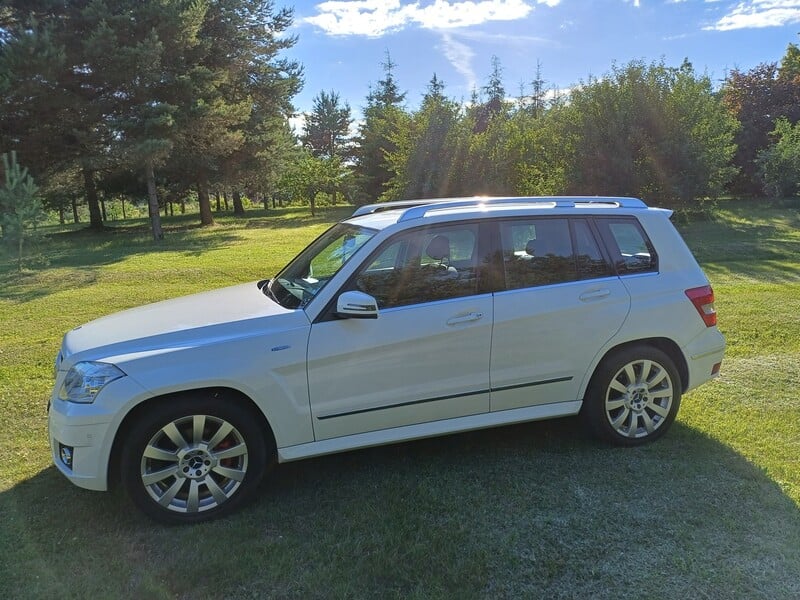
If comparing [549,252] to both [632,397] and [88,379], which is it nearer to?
[632,397]

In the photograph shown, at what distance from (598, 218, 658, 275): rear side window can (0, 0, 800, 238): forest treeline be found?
46.6 ft

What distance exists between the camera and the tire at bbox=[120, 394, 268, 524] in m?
3.16

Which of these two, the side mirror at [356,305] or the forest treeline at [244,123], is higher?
the forest treeline at [244,123]

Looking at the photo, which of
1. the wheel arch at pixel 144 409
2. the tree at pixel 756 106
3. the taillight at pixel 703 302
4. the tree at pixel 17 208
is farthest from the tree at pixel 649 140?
the wheel arch at pixel 144 409

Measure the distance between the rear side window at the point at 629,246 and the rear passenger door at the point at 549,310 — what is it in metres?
0.11

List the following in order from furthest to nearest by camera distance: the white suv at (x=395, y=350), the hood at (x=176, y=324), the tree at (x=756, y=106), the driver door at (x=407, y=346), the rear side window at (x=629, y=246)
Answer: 1. the tree at (x=756, y=106)
2. the rear side window at (x=629, y=246)
3. the driver door at (x=407, y=346)
4. the hood at (x=176, y=324)
5. the white suv at (x=395, y=350)

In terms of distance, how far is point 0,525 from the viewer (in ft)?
10.8

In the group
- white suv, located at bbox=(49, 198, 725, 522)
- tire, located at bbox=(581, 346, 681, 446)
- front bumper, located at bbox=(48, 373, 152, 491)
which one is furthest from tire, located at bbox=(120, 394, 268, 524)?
tire, located at bbox=(581, 346, 681, 446)

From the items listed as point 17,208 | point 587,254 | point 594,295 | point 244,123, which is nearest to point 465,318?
point 594,295

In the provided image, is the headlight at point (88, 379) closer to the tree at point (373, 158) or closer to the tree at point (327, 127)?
the tree at point (373, 158)

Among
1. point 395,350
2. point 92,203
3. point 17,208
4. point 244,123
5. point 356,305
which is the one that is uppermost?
point 244,123

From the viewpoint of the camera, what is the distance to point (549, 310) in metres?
3.79

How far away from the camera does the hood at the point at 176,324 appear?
3.29m

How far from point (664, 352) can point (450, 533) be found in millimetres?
2131
